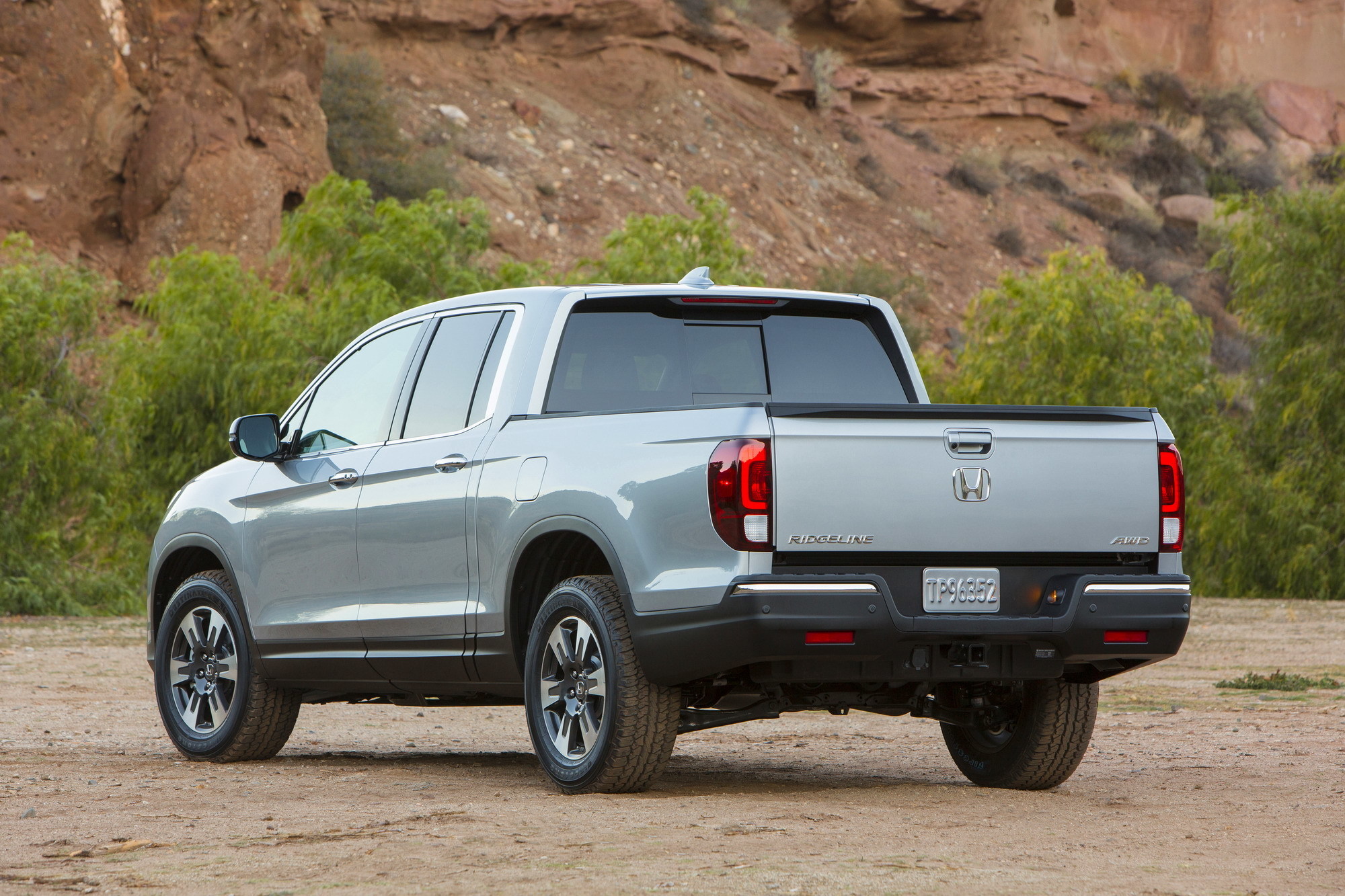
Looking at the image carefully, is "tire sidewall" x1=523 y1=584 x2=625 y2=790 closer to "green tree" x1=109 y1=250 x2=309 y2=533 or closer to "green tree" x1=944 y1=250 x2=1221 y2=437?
"green tree" x1=109 y1=250 x2=309 y2=533

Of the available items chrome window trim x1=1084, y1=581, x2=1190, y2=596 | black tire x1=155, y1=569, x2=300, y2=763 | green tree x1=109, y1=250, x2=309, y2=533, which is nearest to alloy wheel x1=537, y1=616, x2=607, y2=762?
chrome window trim x1=1084, y1=581, x2=1190, y2=596

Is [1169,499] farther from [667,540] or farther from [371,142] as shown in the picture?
[371,142]

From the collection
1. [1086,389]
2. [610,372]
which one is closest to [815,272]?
[1086,389]

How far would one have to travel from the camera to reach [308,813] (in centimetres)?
616

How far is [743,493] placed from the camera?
575 centimetres

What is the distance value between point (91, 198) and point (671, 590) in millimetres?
33885

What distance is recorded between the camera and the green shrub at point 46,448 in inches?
883

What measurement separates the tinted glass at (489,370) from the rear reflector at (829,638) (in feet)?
6.22

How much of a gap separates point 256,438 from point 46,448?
51.5 feet

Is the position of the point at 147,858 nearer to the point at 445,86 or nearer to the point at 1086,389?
the point at 1086,389

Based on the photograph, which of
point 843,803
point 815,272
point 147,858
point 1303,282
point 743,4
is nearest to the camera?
point 147,858

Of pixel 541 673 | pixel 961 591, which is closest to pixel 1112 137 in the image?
pixel 541 673

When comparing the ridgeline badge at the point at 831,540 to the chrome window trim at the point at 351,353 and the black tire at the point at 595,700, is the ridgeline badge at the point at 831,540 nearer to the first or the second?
the black tire at the point at 595,700

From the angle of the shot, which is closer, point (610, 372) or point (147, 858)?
point (147, 858)
